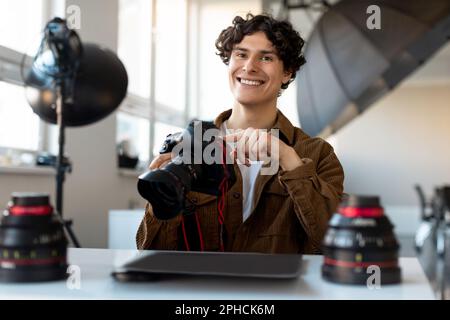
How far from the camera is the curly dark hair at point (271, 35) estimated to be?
39.8 inches

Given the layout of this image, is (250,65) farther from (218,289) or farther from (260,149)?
(218,289)

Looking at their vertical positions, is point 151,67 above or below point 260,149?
above

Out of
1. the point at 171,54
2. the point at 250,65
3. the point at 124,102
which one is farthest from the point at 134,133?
the point at 250,65

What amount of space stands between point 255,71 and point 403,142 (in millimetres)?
7978

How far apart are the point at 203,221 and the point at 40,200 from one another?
0.45 m

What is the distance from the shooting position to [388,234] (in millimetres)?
410

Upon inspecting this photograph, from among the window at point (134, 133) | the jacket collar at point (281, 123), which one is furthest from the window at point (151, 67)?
the jacket collar at point (281, 123)

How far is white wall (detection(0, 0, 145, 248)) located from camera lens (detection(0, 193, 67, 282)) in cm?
139

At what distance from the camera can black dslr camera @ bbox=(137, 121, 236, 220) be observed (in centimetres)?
51

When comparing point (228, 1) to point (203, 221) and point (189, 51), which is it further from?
point (203, 221)

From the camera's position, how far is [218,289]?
0.40 meters

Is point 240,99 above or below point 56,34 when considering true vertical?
below
